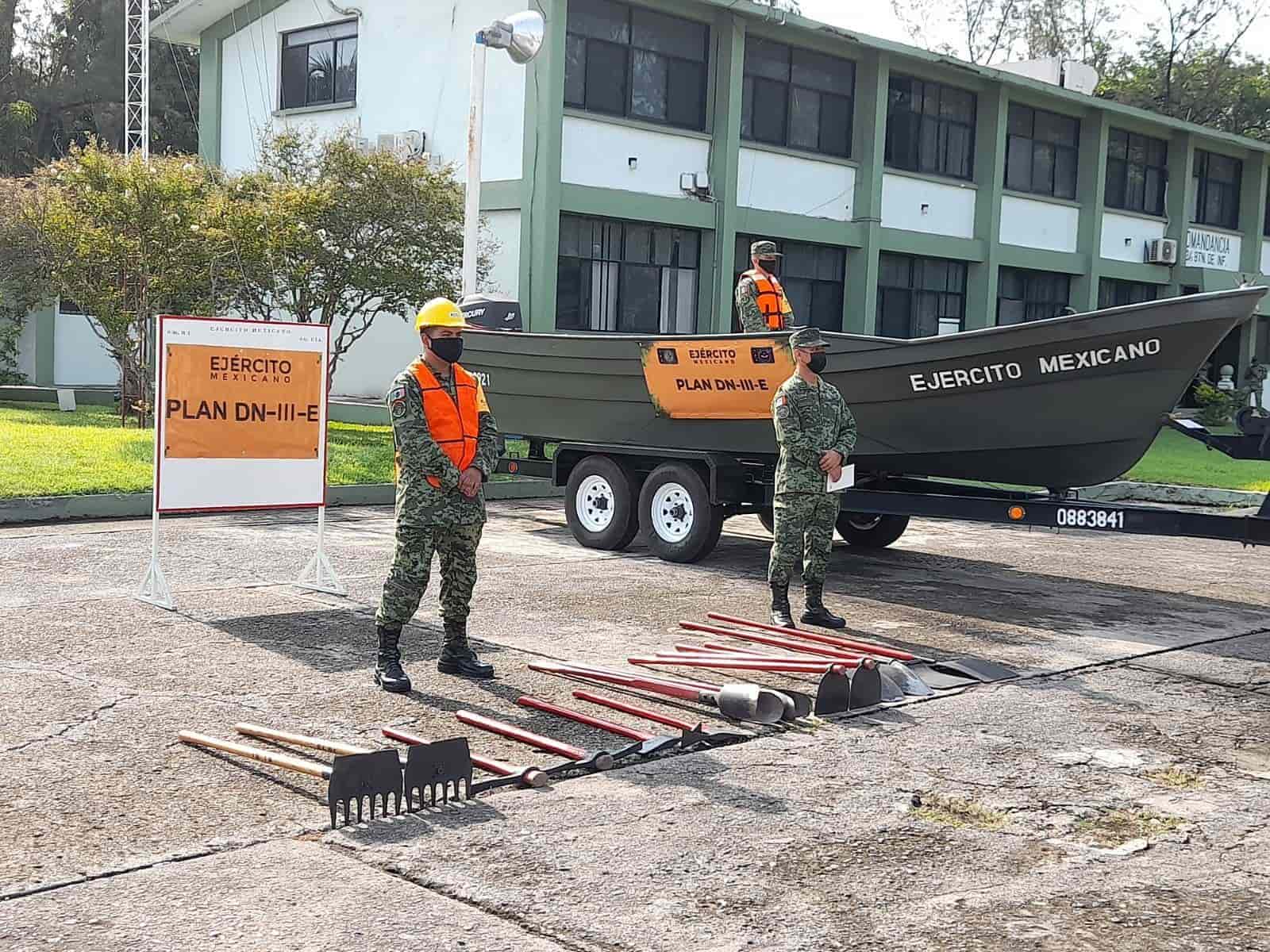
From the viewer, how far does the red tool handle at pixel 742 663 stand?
Answer: 732 cm

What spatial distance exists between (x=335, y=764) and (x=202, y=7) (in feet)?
80.6

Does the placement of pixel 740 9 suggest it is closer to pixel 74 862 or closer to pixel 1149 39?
pixel 74 862

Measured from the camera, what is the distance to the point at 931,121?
2914 cm

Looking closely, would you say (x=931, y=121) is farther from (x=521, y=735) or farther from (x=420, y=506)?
(x=521, y=735)

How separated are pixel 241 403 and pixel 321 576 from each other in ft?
4.15

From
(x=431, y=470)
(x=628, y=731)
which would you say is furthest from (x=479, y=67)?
(x=628, y=731)

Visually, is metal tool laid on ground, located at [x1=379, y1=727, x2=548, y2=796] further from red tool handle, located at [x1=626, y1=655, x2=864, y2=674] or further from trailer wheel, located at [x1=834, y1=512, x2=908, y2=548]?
trailer wheel, located at [x1=834, y1=512, x2=908, y2=548]

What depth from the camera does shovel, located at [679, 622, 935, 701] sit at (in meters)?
7.30

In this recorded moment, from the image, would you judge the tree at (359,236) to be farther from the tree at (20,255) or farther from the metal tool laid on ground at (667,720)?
the metal tool laid on ground at (667,720)

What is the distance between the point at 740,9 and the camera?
78.4ft

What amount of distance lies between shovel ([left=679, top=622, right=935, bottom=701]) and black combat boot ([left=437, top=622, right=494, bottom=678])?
170cm

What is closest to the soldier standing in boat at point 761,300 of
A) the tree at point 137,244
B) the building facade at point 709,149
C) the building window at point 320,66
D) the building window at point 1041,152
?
the tree at point 137,244

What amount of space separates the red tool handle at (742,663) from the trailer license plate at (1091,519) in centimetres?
271

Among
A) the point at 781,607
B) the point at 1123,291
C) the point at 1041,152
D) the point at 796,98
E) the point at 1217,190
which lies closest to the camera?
the point at 781,607
